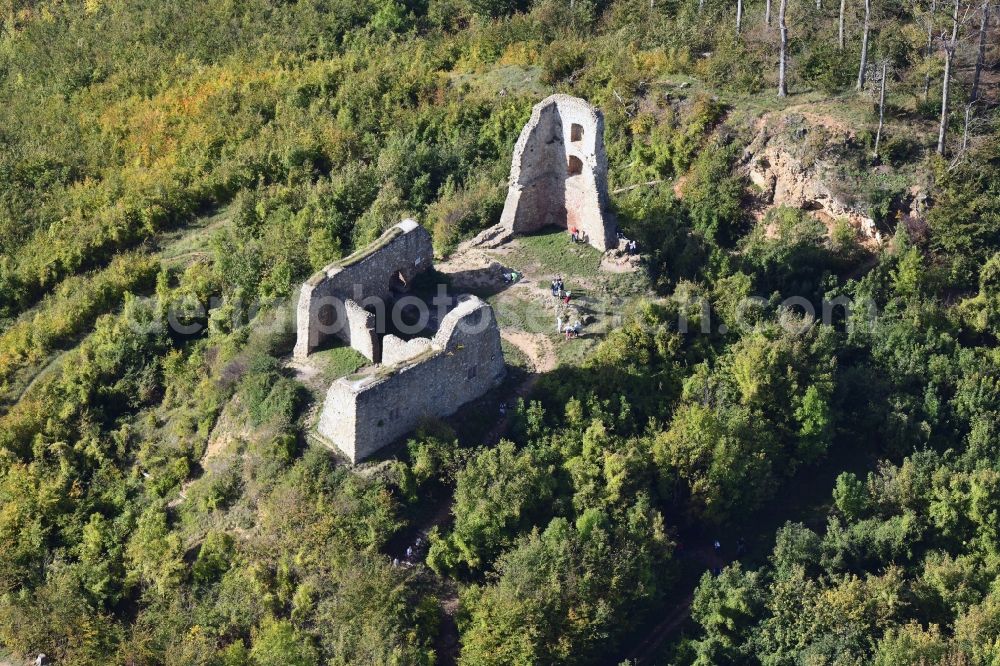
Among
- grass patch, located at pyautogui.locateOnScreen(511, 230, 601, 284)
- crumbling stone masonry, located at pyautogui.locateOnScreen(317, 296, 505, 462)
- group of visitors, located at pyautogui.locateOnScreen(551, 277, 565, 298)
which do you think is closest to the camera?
crumbling stone masonry, located at pyautogui.locateOnScreen(317, 296, 505, 462)

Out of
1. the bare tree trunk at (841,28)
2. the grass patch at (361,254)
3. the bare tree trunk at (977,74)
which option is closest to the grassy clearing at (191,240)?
the grass patch at (361,254)

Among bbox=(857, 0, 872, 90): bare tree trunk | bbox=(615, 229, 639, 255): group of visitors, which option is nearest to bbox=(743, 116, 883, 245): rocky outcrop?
bbox=(857, 0, 872, 90): bare tree trunk

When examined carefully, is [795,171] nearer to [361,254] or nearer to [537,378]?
[537,378]

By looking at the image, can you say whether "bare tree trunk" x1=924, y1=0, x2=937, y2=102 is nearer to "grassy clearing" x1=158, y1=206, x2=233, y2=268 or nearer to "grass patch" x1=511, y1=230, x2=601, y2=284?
"grass patch" x1=511, y1=230, x2=601, y2=284

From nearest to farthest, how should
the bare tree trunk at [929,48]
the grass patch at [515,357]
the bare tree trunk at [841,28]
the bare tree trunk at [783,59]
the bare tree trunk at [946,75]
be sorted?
the grass patch at [515,357], the bare tree trunk at [946,75], the bare tree trunk at [929,48], the bare tree trunk at [783,59], the bare tree trunk at [841,28]

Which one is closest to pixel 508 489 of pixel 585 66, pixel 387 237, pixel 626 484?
pixel 626 484

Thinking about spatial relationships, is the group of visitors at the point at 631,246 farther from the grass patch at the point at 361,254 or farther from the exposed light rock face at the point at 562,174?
the grass patch at the point at 361,254

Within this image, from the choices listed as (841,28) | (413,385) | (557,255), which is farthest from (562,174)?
(841,28)
